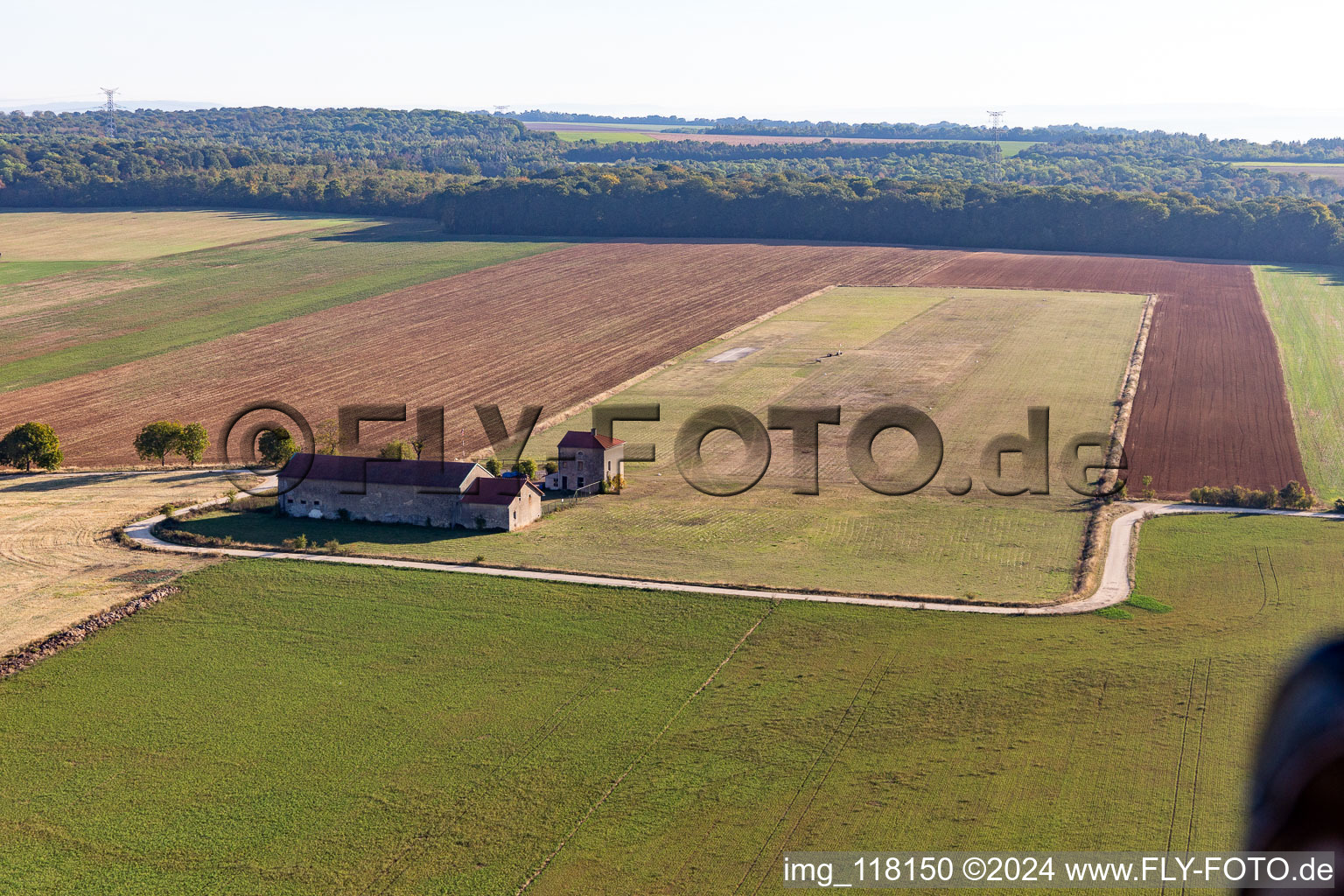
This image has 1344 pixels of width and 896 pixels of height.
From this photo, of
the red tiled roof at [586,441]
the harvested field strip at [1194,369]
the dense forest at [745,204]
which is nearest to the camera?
the red tiled roof at [586,441]

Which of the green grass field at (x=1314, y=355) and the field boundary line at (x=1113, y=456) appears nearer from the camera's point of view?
the field boundary line at (x=1113, y=456)

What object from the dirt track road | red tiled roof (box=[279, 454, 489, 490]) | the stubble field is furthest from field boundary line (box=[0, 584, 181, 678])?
the stubble field

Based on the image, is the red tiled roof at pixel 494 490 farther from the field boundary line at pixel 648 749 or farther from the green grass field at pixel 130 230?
the green grass field at pixel 130 230

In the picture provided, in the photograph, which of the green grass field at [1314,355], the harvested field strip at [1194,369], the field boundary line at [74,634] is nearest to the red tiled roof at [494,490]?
the field boundary line at [74,634]

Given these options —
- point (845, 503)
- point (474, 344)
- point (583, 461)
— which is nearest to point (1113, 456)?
point (845, 503)

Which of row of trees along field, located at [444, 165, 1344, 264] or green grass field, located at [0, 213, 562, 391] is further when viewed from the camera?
Answer: row of trees along field, located at [444, 165, 1344, 264]

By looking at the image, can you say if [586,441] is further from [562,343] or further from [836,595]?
[562,343]

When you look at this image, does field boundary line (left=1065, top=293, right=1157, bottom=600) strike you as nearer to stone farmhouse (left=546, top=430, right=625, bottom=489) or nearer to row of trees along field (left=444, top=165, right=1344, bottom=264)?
stone farmhouse (left=546, top=430, right=625, bottom=489)
